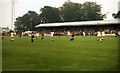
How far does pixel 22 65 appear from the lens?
1119 cm

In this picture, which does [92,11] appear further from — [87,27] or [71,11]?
[87,27]

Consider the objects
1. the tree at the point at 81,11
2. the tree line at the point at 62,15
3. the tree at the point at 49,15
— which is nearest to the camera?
the tree at the point at 49,15

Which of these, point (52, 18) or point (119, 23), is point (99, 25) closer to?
point (119, 23)

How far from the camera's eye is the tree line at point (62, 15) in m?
75.9

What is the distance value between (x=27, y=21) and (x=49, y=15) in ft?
30.3

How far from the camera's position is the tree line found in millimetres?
75938

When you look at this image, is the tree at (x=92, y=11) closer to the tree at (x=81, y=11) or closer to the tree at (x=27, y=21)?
the tree at (x=81, y=11)

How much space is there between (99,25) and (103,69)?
165ft

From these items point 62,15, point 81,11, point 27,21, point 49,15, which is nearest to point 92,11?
point 81,11

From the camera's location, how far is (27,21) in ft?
269

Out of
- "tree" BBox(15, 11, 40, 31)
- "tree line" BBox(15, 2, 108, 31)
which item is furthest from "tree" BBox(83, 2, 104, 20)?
"tree" BBox(15, 11, 40, 31)

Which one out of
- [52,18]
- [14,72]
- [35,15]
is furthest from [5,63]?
[35,15]

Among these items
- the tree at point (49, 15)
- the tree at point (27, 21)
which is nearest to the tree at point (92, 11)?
the tree at point (49, 15)

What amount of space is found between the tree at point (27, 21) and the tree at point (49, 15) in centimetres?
201
